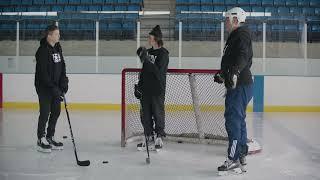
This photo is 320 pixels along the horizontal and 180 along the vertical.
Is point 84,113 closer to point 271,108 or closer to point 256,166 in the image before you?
point 271,108

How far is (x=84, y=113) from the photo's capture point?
809 centimetres

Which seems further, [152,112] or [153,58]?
[152,112]

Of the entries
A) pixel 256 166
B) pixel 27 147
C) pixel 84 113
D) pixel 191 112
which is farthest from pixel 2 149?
pixel 84 113

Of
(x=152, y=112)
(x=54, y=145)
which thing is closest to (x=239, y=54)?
(x=152, y=112)

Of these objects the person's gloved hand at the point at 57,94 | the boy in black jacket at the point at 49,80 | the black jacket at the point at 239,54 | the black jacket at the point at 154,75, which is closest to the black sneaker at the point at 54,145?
the boy in black jacket at the point at 49,80

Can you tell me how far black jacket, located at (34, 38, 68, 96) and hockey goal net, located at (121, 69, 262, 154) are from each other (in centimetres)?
75

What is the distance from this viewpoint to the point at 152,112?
16.1 ft

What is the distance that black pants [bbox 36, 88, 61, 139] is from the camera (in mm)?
4738

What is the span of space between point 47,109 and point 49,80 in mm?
315

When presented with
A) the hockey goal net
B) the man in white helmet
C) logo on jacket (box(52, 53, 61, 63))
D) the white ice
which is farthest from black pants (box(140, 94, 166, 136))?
the man in white helmet

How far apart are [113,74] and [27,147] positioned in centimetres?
368

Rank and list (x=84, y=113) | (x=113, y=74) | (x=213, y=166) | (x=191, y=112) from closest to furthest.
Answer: (x=213, y=166) → (x=191, y=112) → (x=84, y=113) → (x=113, y=74)

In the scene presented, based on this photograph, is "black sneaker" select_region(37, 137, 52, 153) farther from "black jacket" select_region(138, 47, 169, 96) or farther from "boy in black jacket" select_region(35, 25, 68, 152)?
"black jacket" select_region(138, 47, 169, 96)

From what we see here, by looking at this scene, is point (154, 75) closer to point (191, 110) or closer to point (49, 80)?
point (49, 80)
